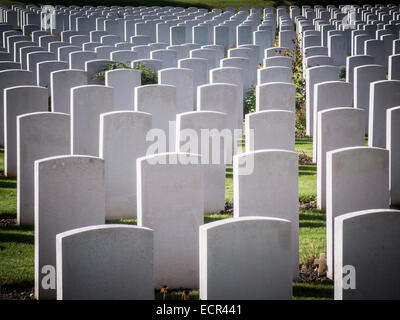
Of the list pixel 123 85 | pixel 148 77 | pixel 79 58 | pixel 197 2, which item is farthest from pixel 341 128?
pixel 197 2

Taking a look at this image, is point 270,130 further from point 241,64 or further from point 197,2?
point 197,2

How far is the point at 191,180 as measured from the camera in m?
5.82

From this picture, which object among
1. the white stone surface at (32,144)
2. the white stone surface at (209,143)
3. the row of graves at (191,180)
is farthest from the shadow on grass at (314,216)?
the white stone surface at (32,144)

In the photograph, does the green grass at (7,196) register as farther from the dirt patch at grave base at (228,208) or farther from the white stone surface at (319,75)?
the white stone surface at (319,75)

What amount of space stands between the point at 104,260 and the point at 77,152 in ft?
12.6

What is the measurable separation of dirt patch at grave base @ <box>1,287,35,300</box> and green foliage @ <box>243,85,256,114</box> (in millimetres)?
7380

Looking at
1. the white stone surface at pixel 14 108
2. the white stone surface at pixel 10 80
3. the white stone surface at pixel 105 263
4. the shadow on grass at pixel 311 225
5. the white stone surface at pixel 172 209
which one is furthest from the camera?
the white stone surface at pixel 10 80

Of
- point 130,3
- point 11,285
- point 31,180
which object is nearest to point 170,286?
point 11,285

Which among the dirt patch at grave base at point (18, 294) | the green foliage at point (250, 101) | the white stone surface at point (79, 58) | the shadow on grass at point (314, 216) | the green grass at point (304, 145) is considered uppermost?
the white stone surface at point (79, 58)

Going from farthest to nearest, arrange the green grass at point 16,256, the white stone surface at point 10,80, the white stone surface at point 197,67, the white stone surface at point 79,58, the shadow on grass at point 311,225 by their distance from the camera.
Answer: the white stone surface at point 79,58, the white stone surface at point 197,67, the white stone surface at point 10,80, the shadow on grass at point 311,225, the green grass at point 16,256

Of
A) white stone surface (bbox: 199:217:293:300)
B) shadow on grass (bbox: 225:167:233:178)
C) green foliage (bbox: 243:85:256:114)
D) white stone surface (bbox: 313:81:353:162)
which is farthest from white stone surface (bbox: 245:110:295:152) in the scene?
green foliage (bbox: 243:85:256:114)

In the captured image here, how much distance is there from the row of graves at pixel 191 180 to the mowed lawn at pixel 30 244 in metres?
0.22

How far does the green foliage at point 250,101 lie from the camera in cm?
1266

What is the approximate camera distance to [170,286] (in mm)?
5945
